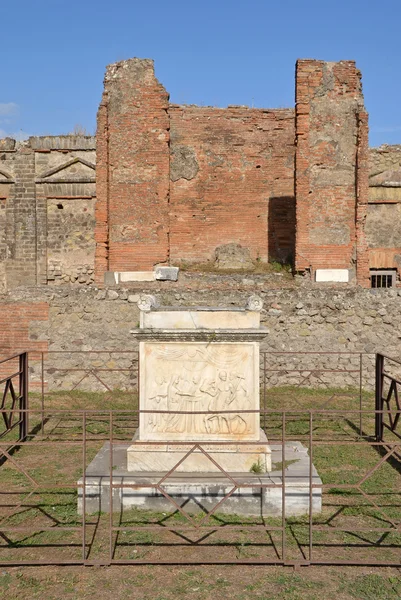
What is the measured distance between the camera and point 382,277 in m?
17.8

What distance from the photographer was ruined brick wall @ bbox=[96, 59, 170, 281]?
13.2 m

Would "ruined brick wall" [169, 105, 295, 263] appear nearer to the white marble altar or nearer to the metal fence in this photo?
the metal fence

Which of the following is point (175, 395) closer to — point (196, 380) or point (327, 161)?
point (196, 380)

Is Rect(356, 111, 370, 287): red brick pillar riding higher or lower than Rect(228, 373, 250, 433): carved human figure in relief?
higher

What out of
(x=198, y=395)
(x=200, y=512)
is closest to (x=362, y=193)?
(x=198, y=395)

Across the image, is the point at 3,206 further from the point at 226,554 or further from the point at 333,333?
the point at 226,554

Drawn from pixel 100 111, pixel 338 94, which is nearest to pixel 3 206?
pixel 100 111

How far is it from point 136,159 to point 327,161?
4381 mm

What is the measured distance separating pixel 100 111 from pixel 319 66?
508 cm

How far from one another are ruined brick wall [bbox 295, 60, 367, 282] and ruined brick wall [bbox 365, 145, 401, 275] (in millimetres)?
5610

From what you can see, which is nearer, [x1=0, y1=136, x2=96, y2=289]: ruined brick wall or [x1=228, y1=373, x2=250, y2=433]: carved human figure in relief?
[x1=228, y1=373, x2=250, y2=433]: carved human figure in relief

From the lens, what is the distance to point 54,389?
34.8ft

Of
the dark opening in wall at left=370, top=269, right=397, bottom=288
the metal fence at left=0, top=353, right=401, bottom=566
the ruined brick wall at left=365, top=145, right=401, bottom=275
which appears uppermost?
the ruined brick wall at left=365, top=145, right=401, bottom=275

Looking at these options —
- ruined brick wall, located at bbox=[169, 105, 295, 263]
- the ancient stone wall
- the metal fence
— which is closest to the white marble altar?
the metal fence
